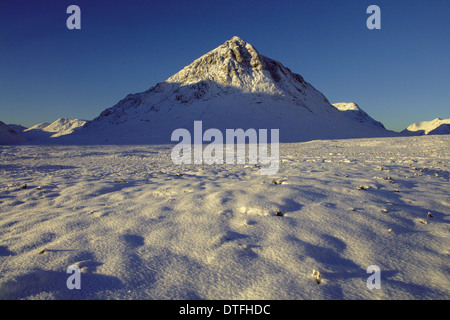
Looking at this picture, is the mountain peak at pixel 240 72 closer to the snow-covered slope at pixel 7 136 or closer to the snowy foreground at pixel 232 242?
the snow-covered slope at pixel 7 136

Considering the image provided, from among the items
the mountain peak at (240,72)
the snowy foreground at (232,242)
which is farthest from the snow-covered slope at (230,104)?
the snowy foreground at (232,242)

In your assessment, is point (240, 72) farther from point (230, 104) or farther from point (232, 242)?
point (232, 242)

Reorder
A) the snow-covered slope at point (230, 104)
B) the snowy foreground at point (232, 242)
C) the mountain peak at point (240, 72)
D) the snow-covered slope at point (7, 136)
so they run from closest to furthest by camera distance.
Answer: the snowy foreground at point (232, 242), the snow-covered slope at point (7, 136), the snow-covered slope at point (230, 104), the mountain peak at point (240, 72)

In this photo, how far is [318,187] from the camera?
5.82 metres

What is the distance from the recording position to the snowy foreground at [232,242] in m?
2.42

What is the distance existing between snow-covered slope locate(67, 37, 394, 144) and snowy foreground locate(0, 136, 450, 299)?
48217mm

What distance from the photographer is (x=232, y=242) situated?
3.30 m

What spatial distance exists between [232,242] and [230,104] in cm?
6701

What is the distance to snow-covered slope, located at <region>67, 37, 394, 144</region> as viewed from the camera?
197 feet

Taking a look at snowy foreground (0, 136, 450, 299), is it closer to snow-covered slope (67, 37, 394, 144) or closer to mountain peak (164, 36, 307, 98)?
snow-covered slope (67, 37, 394, 144)

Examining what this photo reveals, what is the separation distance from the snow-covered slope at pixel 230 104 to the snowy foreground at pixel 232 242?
1898 inches

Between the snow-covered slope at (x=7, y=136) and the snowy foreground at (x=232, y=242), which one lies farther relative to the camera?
the snow-covered slope at (x=7, y=136)

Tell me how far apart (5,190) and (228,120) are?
5693 cm
